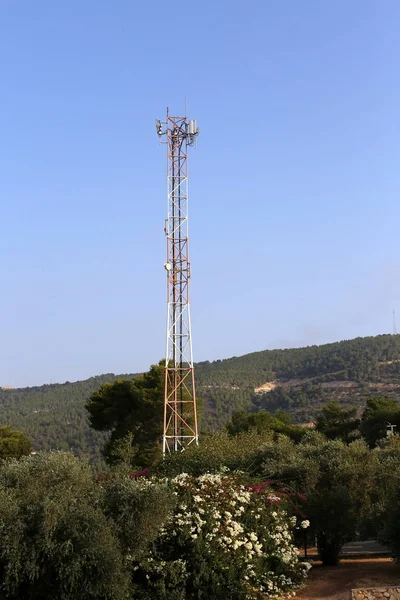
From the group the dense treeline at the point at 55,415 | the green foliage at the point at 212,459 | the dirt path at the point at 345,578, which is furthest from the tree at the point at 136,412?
the dense treeline at the point at 55,415

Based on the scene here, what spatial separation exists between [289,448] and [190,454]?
3213 millimetres

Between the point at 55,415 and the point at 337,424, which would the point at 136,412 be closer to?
the point at 337,424

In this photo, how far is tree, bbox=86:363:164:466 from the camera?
36406 millimetres

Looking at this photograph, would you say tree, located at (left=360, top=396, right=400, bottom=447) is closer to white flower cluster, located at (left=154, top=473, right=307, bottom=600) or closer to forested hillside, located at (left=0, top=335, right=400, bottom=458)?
forested hillside, located at (left=0, top=335, right=400, bottom=458)

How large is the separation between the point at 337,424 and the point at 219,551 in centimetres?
3882

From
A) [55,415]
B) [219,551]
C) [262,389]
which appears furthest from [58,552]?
[262,389]

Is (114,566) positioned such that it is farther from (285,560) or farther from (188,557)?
(285,560)

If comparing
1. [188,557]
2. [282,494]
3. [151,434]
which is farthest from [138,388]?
[188,557]

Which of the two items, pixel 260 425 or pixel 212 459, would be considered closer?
pixel 212 459

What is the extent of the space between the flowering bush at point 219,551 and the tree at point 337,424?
1212 inches

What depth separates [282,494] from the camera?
16.0 metres

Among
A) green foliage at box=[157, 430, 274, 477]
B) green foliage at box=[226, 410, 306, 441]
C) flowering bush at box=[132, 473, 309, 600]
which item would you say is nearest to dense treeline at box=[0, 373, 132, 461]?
green foliage at box=[226, 410, 306, 441]

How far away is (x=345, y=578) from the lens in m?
14.7

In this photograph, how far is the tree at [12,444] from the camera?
41841mm
